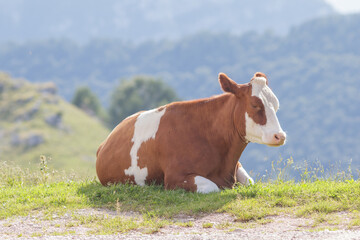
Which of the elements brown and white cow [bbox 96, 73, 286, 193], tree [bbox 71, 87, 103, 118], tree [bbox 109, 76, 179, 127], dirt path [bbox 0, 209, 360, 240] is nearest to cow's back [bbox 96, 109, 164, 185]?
brown and white cow [bbox 96, 73, 286, 193]

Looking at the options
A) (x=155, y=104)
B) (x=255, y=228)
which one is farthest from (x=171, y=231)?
(x=155, y=104)

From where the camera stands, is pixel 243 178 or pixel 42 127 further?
pixel 42 127

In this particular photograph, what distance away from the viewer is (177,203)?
830cm

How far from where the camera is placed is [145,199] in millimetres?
8656

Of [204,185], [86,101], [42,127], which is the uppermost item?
[86,101]

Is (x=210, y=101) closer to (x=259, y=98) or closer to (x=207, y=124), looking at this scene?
(x=207, y=124)

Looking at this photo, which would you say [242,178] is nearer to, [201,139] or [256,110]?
[201,139]

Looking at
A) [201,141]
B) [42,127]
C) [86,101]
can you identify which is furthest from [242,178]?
[86,101]

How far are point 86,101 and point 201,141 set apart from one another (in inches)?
4930

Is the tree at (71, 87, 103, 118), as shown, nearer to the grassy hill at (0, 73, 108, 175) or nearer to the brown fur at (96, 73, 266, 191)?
the grassy hill at (0, 73, 108, 175)

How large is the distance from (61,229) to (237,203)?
2.49m

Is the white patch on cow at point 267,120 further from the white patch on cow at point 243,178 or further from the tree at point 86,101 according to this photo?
the tree at point 86,101

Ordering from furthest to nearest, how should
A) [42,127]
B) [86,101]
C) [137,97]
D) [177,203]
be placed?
[86,101], [137,97], [42,127], [177,203]

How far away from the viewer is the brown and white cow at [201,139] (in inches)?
344
